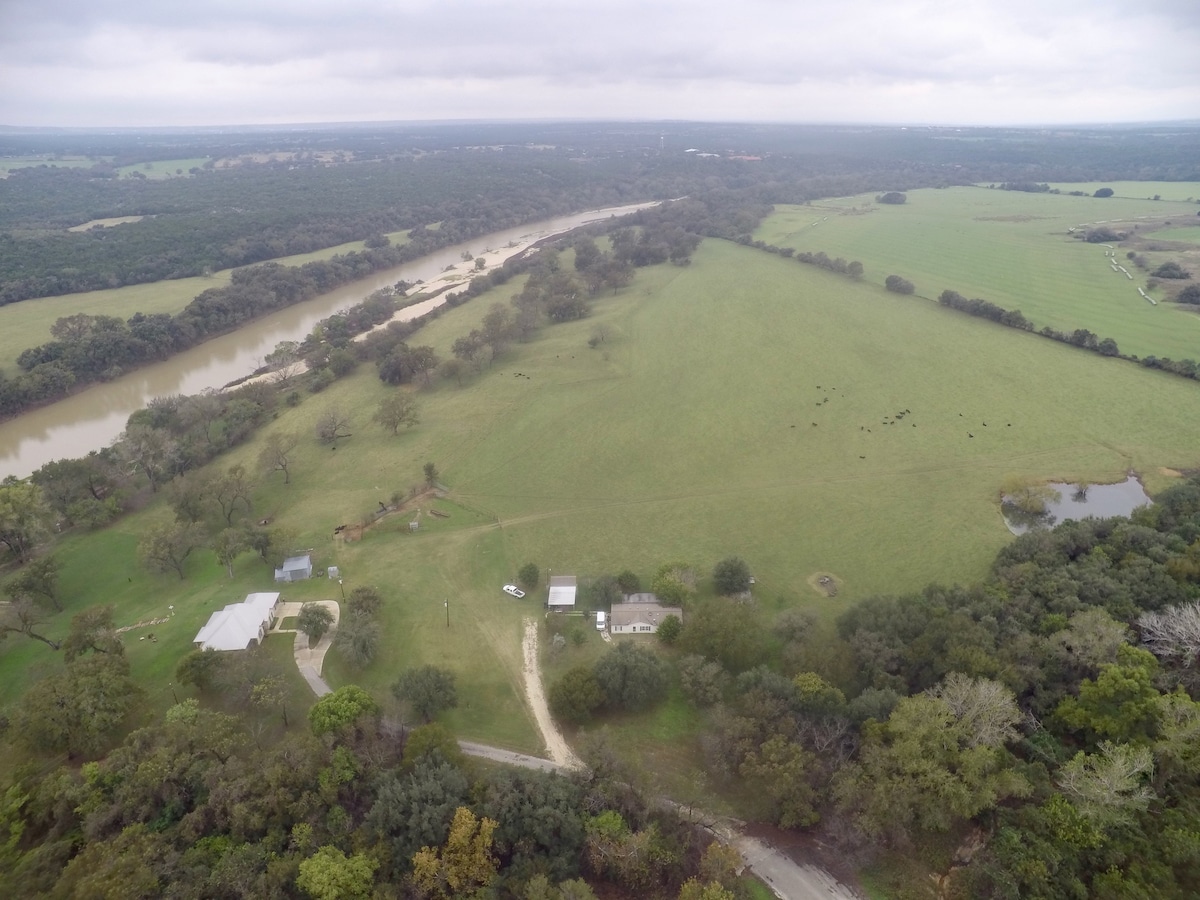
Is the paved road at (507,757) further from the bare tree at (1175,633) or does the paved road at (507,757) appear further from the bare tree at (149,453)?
the bare tree at (149,453)

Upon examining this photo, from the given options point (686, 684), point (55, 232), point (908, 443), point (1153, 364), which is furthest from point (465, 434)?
point (55, 232)

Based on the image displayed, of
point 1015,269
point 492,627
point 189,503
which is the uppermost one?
point 1015,269

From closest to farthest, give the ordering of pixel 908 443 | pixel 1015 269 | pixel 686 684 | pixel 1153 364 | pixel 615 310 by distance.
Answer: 1. pixel 686 684
2. pixel 908 443
3. pixel 1153 364
4. pixel 615 310
5. pixel 1015 269

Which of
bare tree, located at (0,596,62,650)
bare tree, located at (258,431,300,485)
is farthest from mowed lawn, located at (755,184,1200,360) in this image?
bare tree, located at (0,596,62,650)

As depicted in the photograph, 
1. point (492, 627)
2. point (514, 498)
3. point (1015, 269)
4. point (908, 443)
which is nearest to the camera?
point (492, 627)

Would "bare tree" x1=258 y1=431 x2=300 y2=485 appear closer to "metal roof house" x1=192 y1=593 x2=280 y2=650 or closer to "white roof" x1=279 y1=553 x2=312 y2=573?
"white roof" x1=279 y1=553 x2=312 y2=573

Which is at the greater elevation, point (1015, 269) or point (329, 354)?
Answer: point (1015, 269)

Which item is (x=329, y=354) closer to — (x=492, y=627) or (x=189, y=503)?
(x=189, y=503)
